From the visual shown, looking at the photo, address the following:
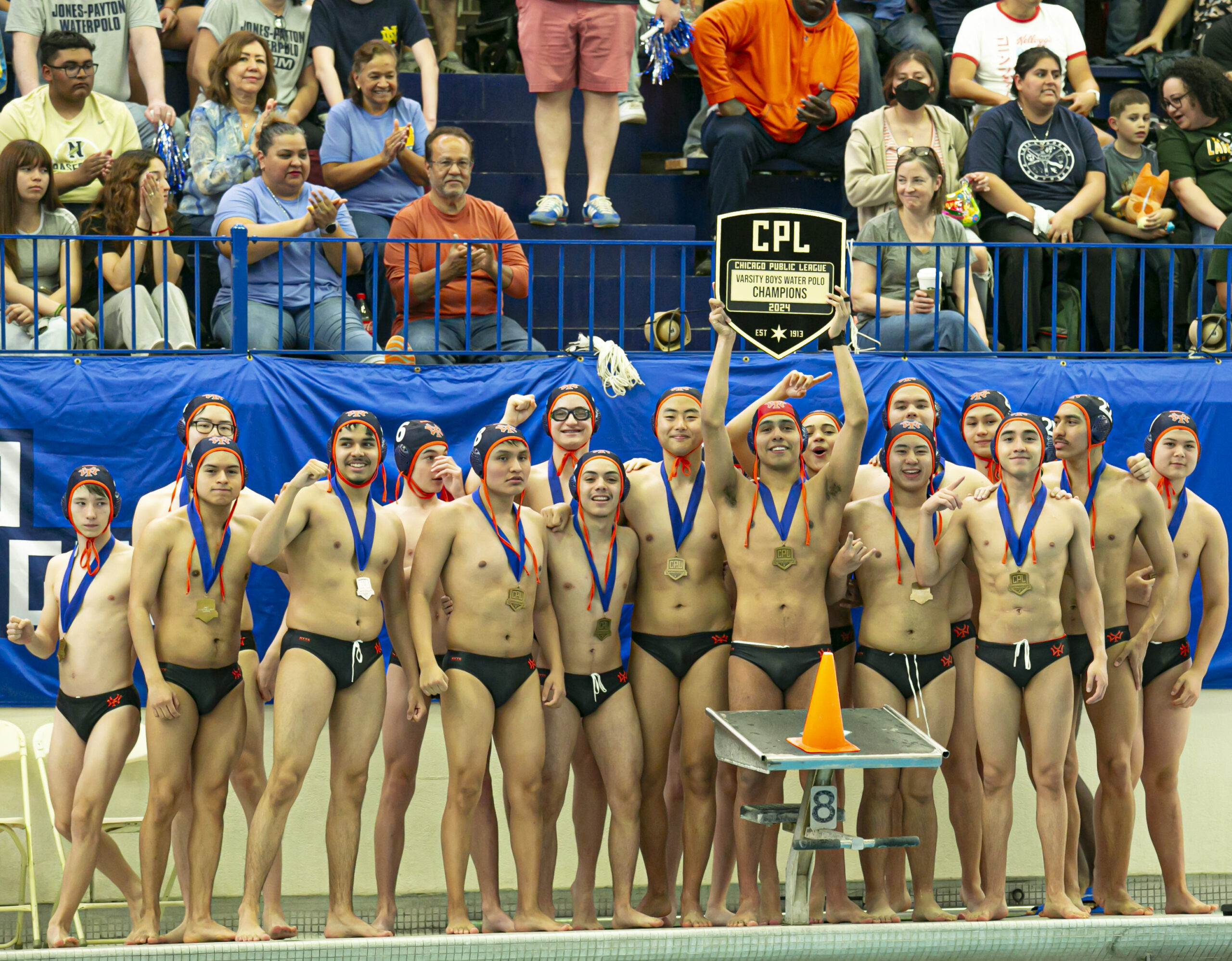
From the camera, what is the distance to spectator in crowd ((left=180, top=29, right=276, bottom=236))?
9391 millimetres

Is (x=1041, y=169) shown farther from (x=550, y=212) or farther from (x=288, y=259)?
(x=288, y=259)

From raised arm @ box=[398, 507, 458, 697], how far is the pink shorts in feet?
13.1

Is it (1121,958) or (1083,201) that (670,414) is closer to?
(1121,958)

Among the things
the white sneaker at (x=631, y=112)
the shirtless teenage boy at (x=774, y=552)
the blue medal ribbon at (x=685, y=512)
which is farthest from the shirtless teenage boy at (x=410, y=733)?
the white sneaker at (x=631, y=112)

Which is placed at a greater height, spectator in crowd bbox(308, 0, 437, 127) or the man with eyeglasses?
spectator in crowd bbox(308, 0, 437, 127)

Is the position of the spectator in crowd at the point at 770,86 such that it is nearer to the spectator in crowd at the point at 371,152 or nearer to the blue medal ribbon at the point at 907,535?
the spectator in crowd at the point at 371,152

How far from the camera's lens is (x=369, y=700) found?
21.9 ft

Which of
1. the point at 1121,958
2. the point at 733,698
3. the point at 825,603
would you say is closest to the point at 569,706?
the point at 733,698

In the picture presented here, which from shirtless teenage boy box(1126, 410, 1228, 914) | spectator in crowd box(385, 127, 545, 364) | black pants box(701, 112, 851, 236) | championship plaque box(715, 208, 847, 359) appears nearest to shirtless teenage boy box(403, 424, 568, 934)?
championship plaque box(715, 208, 847, 359)

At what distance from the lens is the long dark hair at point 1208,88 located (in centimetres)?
1033

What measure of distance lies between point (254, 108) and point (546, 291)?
2142mm

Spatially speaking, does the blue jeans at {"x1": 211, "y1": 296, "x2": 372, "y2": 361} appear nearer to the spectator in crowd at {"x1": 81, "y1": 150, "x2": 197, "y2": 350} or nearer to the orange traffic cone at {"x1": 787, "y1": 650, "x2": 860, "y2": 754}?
the spectator in crowd at {"x1": 81, "y1": 150, "x2": 197, "y2": 350}

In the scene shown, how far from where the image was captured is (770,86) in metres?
10.2

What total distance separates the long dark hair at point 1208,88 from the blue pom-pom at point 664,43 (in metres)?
3.34
